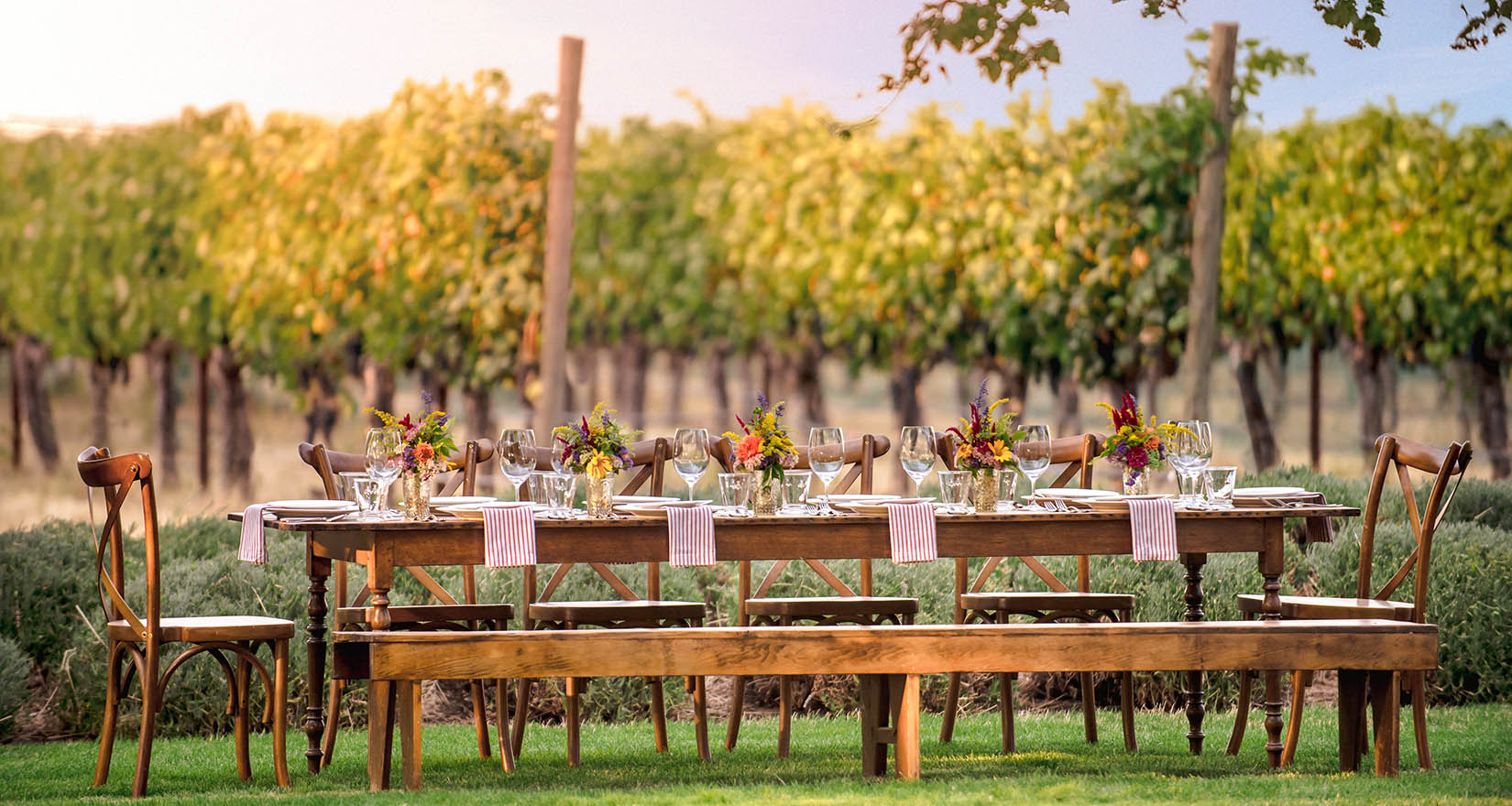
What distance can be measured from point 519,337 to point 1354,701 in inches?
236

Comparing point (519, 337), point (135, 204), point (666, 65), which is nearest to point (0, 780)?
point (519, 337)

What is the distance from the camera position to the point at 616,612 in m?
4.30

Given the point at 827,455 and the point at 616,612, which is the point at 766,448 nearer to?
the point at 827,455

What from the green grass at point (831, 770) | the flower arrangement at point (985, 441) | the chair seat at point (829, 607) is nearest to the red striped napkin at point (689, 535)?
the green grass at point (831, 770)

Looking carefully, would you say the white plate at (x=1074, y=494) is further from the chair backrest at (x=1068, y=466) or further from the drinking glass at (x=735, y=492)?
the drinking glass at (x=735, y=492)

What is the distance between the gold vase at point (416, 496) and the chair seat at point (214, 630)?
43cm

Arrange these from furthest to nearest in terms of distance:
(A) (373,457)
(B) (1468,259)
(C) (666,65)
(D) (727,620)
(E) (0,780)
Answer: (C) (666,65)
(B) (1468,259)
(D) (727,620)
(E) (0,780)
(A) (373,457)

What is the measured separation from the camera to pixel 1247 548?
3.92m

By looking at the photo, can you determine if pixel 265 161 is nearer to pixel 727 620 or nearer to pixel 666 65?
pixel 666 65

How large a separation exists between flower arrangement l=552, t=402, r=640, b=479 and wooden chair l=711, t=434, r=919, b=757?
0.50 metres

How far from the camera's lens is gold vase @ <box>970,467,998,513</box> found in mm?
3906

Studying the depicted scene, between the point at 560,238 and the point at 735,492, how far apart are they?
14.1 feet

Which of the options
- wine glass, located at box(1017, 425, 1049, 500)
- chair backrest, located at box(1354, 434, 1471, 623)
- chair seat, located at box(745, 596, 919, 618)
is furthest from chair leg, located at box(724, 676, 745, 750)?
chair backrest, located at box(1354, 434, 1471, 623)

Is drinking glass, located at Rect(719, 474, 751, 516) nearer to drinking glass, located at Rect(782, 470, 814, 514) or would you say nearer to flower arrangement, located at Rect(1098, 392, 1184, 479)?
drinking glass, located at Rect(782, 470, 814, 514)
